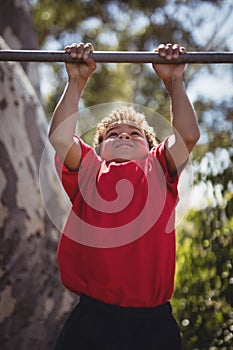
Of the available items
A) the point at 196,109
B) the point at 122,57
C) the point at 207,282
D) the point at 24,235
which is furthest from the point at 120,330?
the point at 196,109

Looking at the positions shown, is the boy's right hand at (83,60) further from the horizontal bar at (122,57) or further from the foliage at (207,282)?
the foliage at (207,282)

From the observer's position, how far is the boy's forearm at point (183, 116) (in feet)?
8.80

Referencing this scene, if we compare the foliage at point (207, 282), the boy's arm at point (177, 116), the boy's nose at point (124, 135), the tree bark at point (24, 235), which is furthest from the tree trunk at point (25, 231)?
the boy's arm at point (177, 116)

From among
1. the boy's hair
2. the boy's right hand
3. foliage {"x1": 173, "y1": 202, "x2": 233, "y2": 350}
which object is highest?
the boy's right hand

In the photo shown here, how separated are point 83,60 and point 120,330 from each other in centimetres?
105

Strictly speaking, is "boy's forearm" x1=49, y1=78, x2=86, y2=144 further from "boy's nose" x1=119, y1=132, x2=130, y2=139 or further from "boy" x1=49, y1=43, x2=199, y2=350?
"boy's nose" x1=119, y1=132, x2=130, y2=139

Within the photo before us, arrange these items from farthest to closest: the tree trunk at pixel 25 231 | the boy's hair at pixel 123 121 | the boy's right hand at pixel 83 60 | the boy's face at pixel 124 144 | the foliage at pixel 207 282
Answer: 1. the tree trunk at pixel 25 231
2. the foliage at pixel 207 282
3. the boy's hair at pixel 123 121
4. the boy's face at pixel 124 144
5. the boy's right hand at pixel 83 60

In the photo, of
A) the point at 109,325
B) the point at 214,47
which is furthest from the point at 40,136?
the point at 214,47

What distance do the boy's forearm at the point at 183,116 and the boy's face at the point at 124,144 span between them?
0.66 feet

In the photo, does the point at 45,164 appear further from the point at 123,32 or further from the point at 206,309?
the point at 123,32

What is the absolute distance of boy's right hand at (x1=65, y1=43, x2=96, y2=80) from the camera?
2.70 meters

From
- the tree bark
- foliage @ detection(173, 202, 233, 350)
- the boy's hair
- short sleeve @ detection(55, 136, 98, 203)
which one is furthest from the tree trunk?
short sleeve @ detection(55, 136, 98, 203)

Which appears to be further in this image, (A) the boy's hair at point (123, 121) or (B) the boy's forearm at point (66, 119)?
(A) the boy's hair at point (123, 121)

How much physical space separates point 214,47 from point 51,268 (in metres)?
6.84
